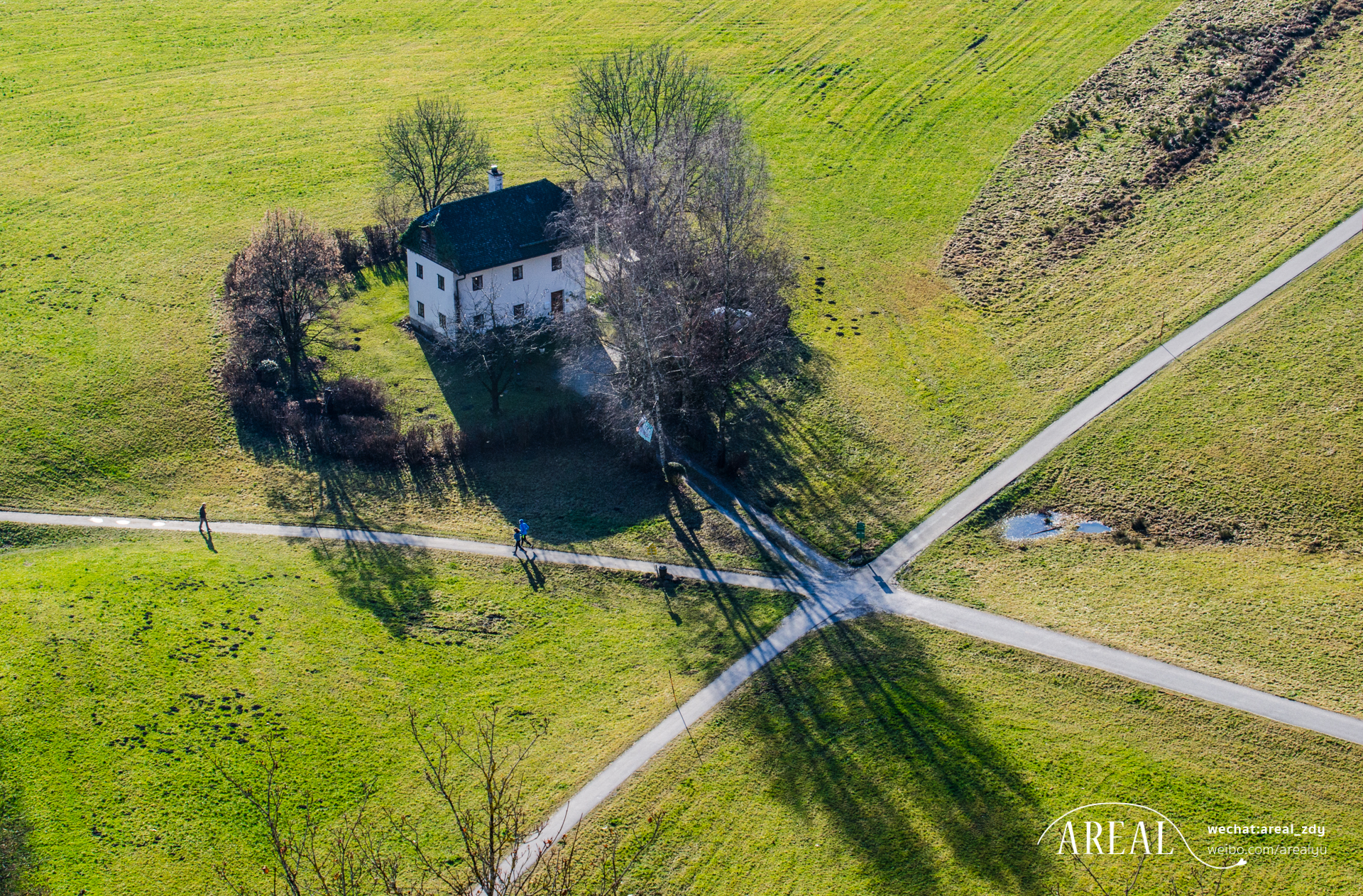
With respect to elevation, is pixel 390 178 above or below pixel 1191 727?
above

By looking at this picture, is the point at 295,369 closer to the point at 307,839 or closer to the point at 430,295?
the point at 430,295

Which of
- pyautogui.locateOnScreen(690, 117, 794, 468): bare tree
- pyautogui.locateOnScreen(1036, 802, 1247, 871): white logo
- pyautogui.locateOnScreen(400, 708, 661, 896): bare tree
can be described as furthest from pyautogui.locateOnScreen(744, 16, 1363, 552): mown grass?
pyautogui.locateOnScreen(400, 708, 661, 896): bare tree

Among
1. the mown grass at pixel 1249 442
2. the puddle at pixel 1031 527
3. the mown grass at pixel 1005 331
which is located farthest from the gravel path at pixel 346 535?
the mown grass at pixel 1249 442

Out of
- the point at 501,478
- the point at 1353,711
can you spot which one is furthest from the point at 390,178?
the point at 1353,711

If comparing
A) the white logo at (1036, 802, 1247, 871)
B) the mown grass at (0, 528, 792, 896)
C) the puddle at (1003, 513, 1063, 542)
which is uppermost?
the puddle at (1003, 513, 1063, 542)

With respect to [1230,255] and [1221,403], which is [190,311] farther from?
[1230,255]

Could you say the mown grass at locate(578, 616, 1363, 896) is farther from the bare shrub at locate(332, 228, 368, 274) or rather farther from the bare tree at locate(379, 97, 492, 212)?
the bare tree at locate(379, 97, 492, 212)
